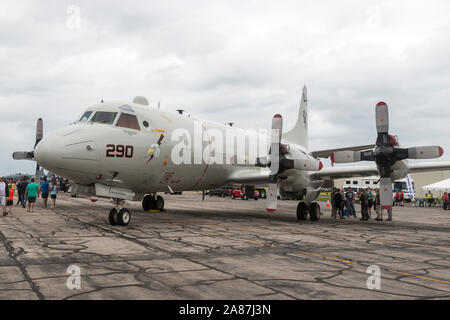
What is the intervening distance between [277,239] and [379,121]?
7654mm

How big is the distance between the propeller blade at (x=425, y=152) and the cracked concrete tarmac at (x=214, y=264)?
3.64 meters

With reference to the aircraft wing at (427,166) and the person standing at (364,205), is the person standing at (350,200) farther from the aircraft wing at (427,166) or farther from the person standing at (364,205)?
the aircraft wing at (427,166)

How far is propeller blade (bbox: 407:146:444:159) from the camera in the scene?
13961 millimetres

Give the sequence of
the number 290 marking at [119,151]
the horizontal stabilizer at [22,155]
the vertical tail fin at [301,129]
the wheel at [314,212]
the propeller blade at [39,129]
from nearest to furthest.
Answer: the number 290 marking at [119,151]
the wheel at [314,212]
the horizontal stabilizer at [22,155]
the vertical tail fin at [301,129]
the propeller blade at [39,129]

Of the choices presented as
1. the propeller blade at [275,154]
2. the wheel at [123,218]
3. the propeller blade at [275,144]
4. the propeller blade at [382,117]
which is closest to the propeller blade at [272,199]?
the propeller blade at [275,154]

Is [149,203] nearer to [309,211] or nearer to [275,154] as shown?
[275,154]

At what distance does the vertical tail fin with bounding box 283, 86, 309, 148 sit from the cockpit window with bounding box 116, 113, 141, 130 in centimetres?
1163

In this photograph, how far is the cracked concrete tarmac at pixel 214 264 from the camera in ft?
16.9

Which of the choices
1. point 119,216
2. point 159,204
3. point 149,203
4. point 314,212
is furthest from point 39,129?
point 314,212

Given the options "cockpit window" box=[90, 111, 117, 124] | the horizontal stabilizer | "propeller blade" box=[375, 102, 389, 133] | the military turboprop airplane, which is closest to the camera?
the military turboprop airplane

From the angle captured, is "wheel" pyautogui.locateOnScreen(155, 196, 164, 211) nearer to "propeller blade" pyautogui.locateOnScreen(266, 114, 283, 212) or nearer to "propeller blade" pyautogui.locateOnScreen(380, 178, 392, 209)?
"propeller blade" pyautogui.locateOnScreen(266, 114, 283, 212)

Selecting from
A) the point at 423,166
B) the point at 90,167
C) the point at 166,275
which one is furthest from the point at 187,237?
the point at 423,166

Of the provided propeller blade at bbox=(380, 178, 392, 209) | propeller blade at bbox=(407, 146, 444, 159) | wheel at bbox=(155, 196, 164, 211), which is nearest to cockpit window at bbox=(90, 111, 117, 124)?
wheel at bbox=(155, 196, 164, 211)

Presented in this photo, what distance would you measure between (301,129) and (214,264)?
57.1ft
